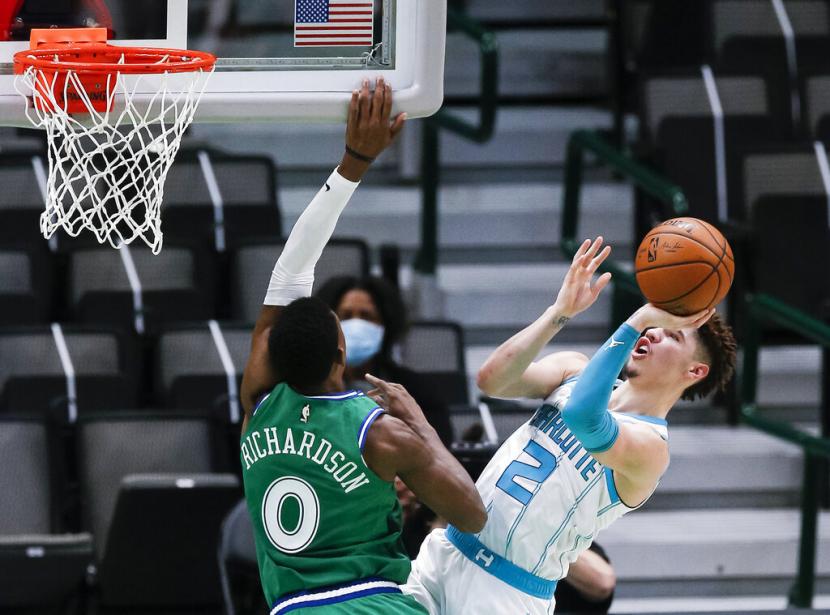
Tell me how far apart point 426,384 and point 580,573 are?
105cm

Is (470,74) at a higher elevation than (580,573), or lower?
higher

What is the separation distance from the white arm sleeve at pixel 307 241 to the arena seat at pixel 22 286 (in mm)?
3557

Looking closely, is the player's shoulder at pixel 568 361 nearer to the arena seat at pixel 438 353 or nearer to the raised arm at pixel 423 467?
the raised arm at pixel 423 467

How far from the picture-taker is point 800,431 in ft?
21.2

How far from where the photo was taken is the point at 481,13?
990 cm

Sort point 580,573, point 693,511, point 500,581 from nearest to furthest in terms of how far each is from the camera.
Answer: point 500,581
point 580,573
point 693,511

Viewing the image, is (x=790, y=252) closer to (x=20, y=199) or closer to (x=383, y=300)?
(x=383, y=300)

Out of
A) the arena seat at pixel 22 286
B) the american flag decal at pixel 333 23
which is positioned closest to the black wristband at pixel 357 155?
the american flag decal at pixel 333 23

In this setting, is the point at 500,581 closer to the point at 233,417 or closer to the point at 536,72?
the point at 233,417

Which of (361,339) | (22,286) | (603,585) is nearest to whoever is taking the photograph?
(603,585)

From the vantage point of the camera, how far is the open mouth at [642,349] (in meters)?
4.03

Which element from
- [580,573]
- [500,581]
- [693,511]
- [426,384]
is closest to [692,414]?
[693,511]

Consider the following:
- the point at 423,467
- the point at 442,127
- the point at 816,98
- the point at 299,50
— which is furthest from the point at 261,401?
the point at 816,98

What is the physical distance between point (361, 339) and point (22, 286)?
2.28 meters
